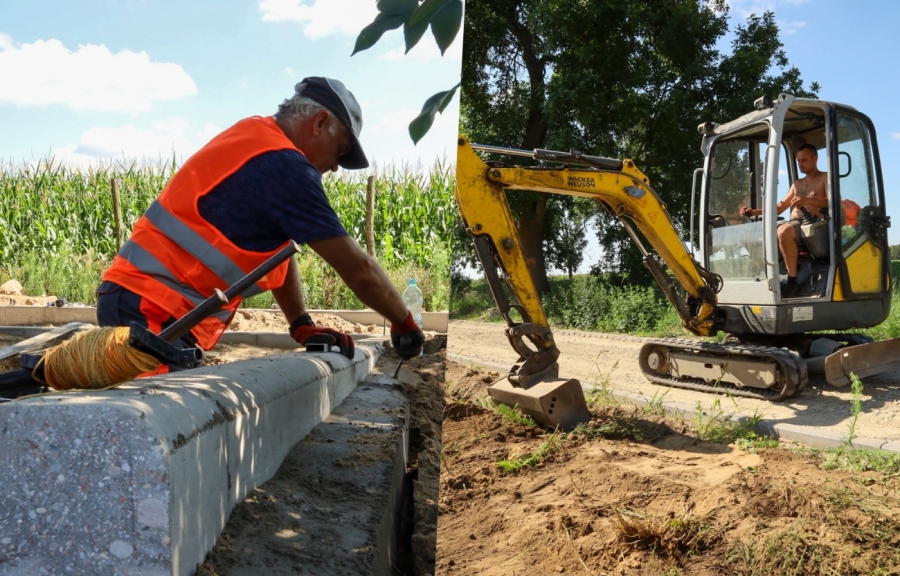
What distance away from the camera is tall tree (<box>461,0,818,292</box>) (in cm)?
79

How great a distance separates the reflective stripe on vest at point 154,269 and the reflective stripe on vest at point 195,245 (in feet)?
0.38

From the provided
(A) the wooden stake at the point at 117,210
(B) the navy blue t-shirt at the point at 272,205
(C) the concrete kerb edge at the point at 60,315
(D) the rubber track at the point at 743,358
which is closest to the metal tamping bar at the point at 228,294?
(B) the navy blue t-shirt at the point at 272,205

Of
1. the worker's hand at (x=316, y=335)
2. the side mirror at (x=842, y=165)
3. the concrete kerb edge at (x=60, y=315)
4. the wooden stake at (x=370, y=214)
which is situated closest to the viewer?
the side mirror at (x=842, y=165)

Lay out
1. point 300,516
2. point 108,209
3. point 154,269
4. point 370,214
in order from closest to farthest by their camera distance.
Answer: point 300,516 < point 154,269 < point 370,214 < point 108,209

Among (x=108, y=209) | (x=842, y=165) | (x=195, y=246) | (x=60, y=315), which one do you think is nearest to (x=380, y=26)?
(x=842, y=165)

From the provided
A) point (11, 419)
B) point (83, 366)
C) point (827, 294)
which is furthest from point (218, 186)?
point (827, 294)

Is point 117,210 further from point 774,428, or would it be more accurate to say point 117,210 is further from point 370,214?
point 774,428

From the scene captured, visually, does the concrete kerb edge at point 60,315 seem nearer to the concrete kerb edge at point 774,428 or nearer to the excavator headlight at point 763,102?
the concrete kerb edge at point 774,428

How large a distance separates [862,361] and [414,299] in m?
0.93

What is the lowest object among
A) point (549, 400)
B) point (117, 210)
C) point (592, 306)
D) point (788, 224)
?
point (549, 400)

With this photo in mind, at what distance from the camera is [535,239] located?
0.87 m

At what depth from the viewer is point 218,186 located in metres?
1.43

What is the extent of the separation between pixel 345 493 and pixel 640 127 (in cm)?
84

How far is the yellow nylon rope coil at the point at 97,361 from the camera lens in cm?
92
